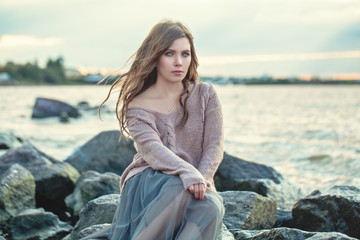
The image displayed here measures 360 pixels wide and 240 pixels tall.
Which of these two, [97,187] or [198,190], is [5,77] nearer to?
[97,187]

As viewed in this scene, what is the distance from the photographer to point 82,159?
25.5ft

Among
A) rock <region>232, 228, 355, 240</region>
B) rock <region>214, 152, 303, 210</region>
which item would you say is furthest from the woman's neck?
rock <region>214, 152, 303, 210</region>

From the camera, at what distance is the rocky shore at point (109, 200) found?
14.6 feet

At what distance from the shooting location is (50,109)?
21.8 m

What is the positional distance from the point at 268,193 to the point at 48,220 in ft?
9.09

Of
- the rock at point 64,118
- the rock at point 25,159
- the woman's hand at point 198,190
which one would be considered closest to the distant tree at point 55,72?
the rock at point 64,118

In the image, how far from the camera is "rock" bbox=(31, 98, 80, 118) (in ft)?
70.3

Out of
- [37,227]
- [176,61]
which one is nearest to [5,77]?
[37,227]

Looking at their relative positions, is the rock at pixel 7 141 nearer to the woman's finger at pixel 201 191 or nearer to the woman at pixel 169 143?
the woman at pixel 169 143

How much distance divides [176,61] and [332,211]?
2378 millimetres

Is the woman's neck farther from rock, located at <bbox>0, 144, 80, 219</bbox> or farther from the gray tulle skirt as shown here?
rock, located at <bbox>0, 144, 80, 219</bbox>

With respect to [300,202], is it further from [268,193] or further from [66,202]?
[66,202]

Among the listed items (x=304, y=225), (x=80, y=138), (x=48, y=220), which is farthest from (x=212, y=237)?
(x=80, y=138)

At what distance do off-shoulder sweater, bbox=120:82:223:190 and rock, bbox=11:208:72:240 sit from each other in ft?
5.16
